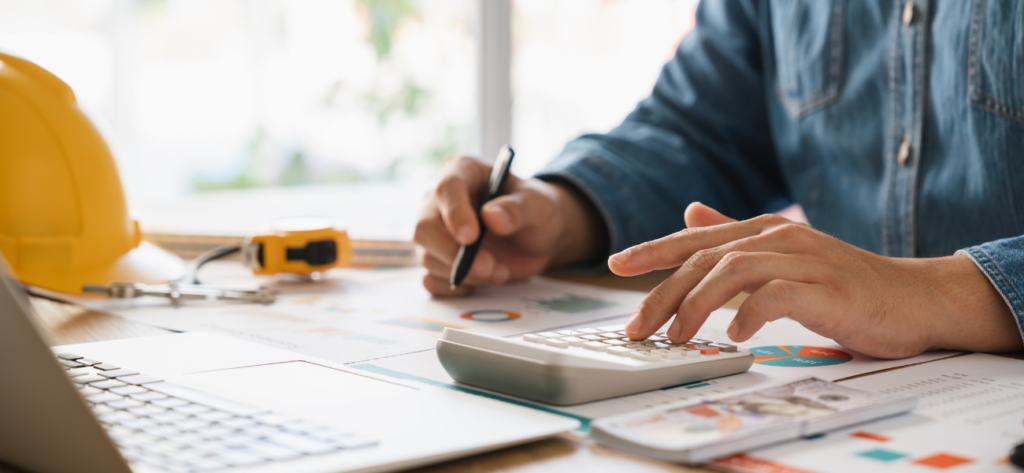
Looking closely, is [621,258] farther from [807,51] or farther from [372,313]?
[807,51]

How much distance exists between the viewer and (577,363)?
0.42 metres

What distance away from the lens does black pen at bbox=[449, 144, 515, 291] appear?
2.52ft

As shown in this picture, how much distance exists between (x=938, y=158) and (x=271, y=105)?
289 cm

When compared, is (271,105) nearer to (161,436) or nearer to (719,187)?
(719,187)

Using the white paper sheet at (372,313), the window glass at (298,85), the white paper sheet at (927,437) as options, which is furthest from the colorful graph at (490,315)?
the window glass at (298,85)

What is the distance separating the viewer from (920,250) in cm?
90

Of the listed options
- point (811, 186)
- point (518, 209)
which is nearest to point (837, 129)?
point (811, 186)

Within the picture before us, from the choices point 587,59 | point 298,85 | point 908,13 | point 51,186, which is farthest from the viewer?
point 298,85

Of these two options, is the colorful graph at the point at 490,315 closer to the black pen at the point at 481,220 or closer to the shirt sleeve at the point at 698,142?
the black pen at the point at 481,220

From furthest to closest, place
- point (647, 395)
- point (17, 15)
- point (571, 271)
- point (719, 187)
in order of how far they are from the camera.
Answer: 1. point (17, 15)
2. point (719, 187)
3. point (571, 271)
4. point (647, 395)

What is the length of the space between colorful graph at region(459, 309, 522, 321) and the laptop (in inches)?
8.7

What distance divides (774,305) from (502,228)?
1.14 ft

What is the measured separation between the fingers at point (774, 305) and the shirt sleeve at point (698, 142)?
467 mm

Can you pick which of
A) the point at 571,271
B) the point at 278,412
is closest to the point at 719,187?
the point at 571,271
